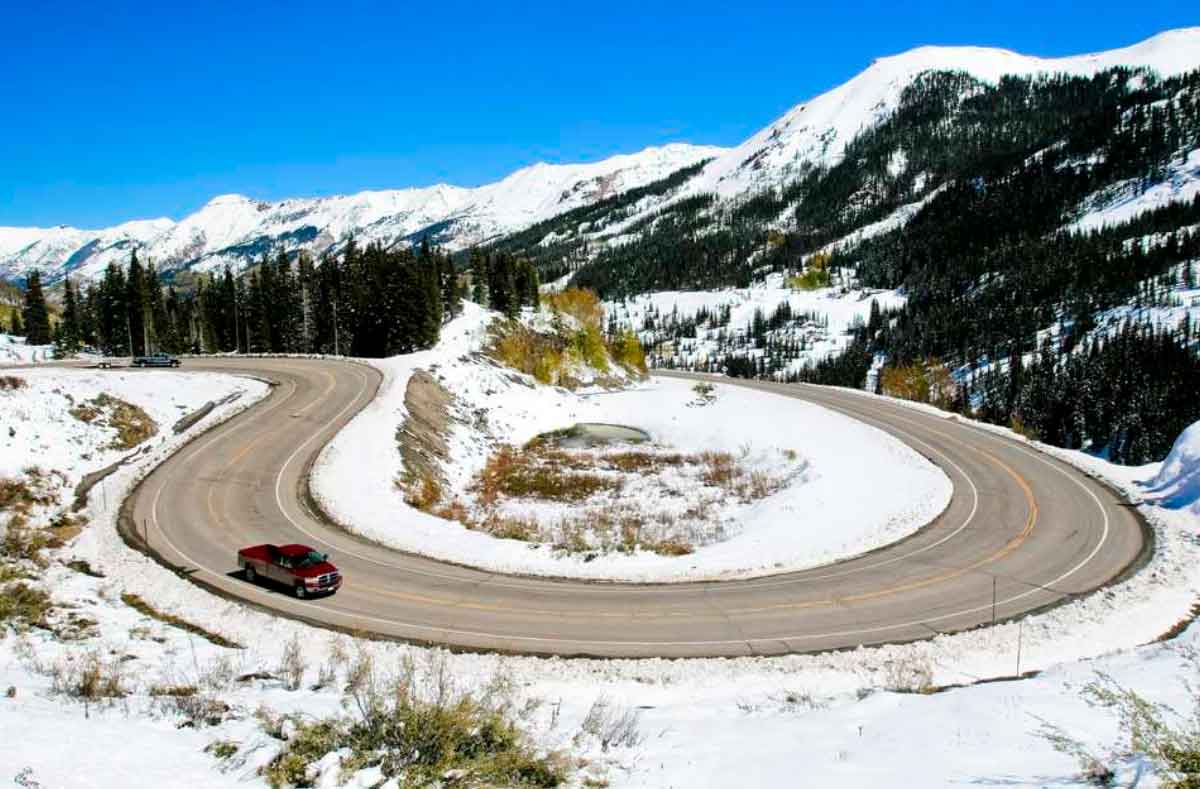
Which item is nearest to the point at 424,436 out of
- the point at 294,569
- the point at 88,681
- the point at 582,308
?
the point at 294,569

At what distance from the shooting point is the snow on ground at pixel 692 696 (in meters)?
9.66

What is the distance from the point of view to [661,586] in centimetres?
2434

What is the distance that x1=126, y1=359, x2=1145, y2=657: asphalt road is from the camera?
20797 millimetres

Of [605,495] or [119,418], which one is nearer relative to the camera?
[119,418]

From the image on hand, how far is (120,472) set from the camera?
3550 cm

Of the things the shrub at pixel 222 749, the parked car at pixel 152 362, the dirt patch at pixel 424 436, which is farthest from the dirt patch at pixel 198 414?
the shrub at pixel 222 749

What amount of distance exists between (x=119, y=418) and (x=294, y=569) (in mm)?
26974

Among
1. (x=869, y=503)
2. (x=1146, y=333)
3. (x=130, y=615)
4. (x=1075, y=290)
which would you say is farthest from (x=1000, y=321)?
(x=130, y=615)

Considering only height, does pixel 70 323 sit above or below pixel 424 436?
above

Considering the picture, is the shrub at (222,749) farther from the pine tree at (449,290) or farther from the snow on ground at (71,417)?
the pine tree at (449,290)

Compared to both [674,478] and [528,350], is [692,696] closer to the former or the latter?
[674,478]

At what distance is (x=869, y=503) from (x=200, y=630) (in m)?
30.9

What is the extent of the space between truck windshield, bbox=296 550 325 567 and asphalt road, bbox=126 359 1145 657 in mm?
1219

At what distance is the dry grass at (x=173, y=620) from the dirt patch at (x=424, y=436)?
1581 centimetres
